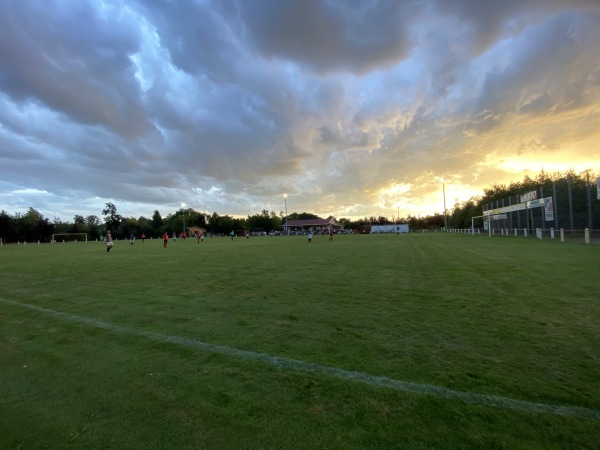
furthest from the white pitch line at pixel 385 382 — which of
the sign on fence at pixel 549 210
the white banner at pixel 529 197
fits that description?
the white banner at pixel 529 197

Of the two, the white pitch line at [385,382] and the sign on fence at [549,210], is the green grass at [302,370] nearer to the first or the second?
the white pitch line at [385,382]

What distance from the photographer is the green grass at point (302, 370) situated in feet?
9.12

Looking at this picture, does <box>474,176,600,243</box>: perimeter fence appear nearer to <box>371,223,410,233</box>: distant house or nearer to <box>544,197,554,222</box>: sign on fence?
<box>544,197,554,222</box>: sign on fence

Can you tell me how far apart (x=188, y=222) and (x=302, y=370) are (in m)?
134

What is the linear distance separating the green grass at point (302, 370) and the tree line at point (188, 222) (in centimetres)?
5830

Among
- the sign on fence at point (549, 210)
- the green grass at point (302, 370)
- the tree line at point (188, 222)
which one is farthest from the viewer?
the tree line at point (188, 222)

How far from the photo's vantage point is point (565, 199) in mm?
30844

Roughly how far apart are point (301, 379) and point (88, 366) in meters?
2.65

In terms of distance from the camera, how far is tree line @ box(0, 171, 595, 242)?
81.8 meters

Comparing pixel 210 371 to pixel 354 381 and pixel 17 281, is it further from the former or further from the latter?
pixel 17 281

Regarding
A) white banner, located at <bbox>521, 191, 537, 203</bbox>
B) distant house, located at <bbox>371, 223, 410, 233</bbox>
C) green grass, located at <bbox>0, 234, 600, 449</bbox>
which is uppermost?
white banner, located at <bbox>521, 191, 537, 203</bbox>

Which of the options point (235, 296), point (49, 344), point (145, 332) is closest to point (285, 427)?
point (145, 332)

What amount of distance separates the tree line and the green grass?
5830 centimetres

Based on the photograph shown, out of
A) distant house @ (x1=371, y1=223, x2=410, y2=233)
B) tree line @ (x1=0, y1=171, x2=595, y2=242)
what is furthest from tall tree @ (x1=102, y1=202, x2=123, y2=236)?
distant house @ (x1=371, y1=223, x2=410, y2=233)
